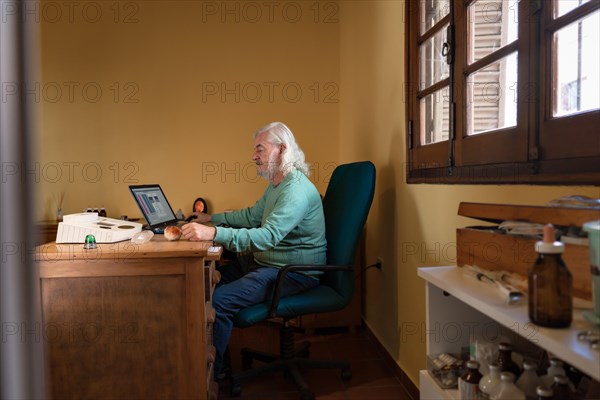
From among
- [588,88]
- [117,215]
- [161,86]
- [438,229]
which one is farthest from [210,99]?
[588,88]

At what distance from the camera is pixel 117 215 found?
11.8 ft

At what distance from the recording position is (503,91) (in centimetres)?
145

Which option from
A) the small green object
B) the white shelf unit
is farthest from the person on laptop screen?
the white shelf unit

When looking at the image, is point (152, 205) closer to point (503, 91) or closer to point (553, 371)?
point (503, 91)

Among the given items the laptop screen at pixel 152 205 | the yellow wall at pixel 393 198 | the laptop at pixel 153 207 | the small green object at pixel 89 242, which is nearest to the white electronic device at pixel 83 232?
the small green object at pixel 89 242

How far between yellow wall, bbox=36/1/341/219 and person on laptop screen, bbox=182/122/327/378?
41.1 inches

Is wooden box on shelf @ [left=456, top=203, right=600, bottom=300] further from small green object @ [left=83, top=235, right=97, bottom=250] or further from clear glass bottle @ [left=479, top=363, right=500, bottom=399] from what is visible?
small green object @ [left=83, top=235, right=97, bottom=250]

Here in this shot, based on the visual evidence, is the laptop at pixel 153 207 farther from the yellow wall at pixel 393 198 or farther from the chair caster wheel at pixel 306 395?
the yellow wall at pixel 393 198

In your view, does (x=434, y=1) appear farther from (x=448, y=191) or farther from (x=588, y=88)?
(x=588, y=88)

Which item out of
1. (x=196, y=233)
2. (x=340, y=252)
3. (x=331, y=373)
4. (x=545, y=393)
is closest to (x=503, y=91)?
(x=545, y=393)

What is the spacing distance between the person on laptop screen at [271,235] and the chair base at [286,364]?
0.28m

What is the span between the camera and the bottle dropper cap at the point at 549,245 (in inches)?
28.2

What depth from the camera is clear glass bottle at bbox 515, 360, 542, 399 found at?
0.89m

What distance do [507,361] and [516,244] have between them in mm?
266
